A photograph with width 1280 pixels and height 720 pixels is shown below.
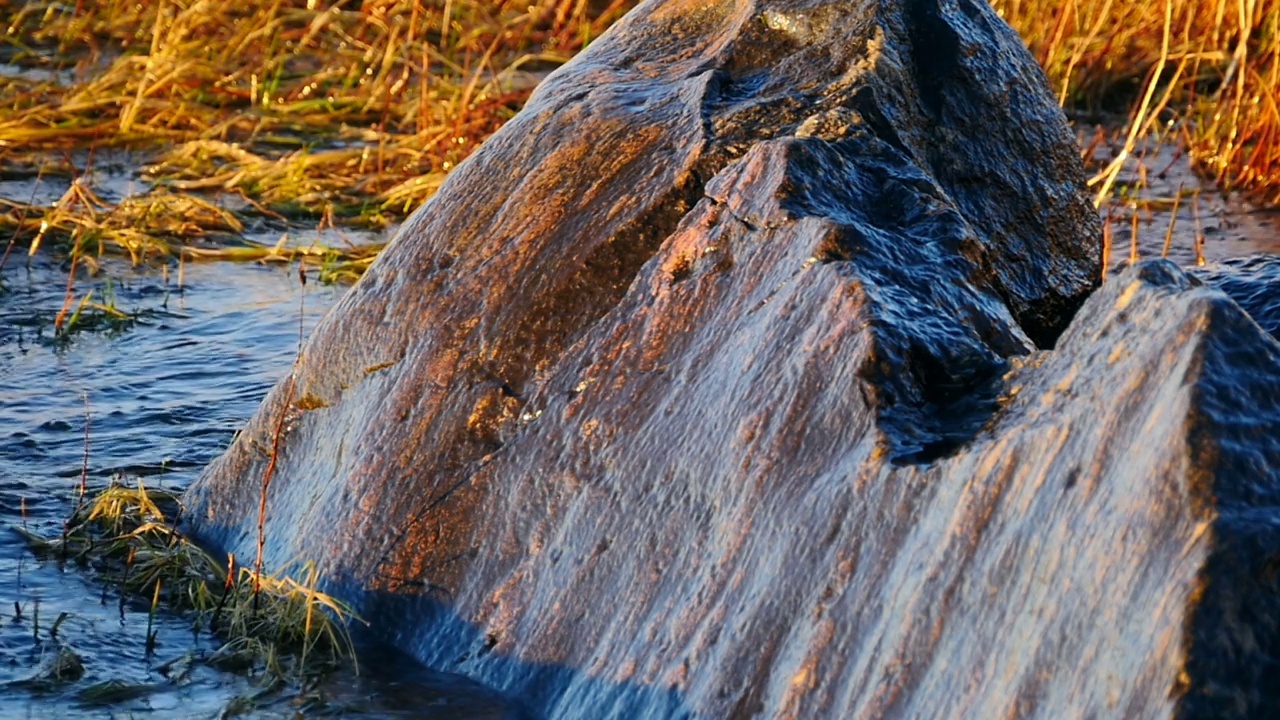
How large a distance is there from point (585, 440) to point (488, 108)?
5221 millimetres

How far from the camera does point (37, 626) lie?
3.96 m

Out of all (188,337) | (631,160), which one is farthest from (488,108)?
(631,160)

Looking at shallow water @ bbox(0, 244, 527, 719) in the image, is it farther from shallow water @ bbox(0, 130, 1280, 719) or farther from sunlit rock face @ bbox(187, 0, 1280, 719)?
sunlit rock face @ bbox(187, 0, 1280, 719)

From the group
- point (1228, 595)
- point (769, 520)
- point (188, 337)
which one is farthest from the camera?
point (188, 337)

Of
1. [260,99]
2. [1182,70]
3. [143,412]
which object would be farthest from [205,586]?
[260,99]

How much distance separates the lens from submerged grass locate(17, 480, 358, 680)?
3729 millimetres

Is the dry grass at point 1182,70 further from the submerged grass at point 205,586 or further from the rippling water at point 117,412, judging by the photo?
the submerged grass at point 205,586

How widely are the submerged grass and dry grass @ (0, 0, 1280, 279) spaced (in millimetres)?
2697

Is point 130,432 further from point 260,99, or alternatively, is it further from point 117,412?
point 260,99

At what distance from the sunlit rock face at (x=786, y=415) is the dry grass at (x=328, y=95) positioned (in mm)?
3152

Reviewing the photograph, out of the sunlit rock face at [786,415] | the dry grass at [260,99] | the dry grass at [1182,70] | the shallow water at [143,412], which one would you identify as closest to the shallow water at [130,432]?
the shallow water at [143,412]

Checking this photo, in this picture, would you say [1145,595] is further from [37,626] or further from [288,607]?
[37,626]

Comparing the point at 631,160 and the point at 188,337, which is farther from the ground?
the point at 631,160

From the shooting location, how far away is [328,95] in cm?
945
